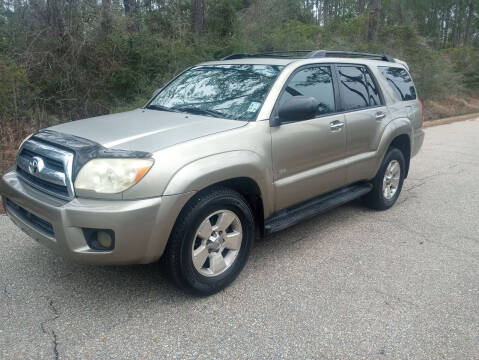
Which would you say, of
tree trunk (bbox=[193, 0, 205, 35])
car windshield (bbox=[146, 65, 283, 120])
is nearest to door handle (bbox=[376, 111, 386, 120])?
car windshield (bbox=[146, 65, 283, 120])

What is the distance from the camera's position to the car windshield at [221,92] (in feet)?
12.5

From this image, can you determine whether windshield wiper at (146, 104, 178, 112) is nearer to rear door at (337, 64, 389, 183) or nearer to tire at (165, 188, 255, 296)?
tire at (165, 188, 255, 296)

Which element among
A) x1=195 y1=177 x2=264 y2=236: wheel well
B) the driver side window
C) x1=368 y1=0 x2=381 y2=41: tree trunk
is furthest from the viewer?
x1=368 y1=0 x2=381 y2=41: tree trunk

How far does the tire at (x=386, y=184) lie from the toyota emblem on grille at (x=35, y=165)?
363 centimetres

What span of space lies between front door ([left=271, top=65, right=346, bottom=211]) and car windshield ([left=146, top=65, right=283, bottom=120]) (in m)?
0.24

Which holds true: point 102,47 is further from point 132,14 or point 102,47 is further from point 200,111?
point 200,111

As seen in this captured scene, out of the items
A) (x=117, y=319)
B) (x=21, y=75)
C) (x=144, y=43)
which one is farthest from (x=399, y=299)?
(x=144, y=43)

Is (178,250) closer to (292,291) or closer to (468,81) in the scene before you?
(292,291)

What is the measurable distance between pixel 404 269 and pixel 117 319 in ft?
8.01

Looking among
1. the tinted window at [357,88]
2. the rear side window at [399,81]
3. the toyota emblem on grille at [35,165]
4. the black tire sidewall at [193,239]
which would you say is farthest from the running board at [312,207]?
the toyota emblem on grille at [35,165]

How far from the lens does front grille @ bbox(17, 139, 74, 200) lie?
9.64ft

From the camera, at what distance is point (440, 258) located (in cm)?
409

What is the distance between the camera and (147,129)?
3.40 m

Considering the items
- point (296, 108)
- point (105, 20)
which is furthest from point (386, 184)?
point (105, 20)
